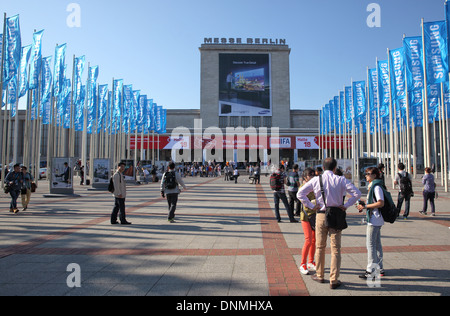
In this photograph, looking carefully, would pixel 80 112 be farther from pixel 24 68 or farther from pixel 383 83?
pixel 383 83

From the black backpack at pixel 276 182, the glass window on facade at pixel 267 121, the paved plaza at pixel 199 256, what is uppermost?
the glass window on facade at pixel 267 121

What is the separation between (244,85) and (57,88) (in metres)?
50.8

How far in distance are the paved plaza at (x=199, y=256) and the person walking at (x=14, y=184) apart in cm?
61

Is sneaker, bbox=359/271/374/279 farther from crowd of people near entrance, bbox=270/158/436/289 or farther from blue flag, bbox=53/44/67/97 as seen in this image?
blue flag, bbox=53/44/67/97

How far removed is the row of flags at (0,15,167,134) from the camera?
56.4 feet

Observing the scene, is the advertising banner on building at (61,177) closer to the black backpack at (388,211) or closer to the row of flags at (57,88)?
the row of flags at (57,88)

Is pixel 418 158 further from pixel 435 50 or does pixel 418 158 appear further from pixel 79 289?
pixel 79 289

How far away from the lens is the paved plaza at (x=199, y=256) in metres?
4.30

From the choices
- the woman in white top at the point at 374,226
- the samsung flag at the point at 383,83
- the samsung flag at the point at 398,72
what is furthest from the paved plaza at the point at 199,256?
the samsung flag at the point at 383,83

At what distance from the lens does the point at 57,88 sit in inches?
876

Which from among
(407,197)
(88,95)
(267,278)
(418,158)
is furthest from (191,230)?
(418,158)

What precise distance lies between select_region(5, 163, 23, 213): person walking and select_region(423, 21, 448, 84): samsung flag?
18188 mm

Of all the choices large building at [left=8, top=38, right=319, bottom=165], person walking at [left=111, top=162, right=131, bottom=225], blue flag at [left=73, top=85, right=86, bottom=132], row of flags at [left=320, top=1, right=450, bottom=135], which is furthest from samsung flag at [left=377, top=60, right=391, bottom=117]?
large building at [left=8, top=38, right=319, bottom=165]

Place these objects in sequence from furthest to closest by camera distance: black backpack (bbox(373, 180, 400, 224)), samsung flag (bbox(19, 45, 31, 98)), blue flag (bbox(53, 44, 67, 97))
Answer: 1. blue flag (bbox(53, 44, 67, 97))
2. samsung flag (bbox(19, 45, 31, 98))
3. black backpack (bbox(373, 180, 400, 224))
